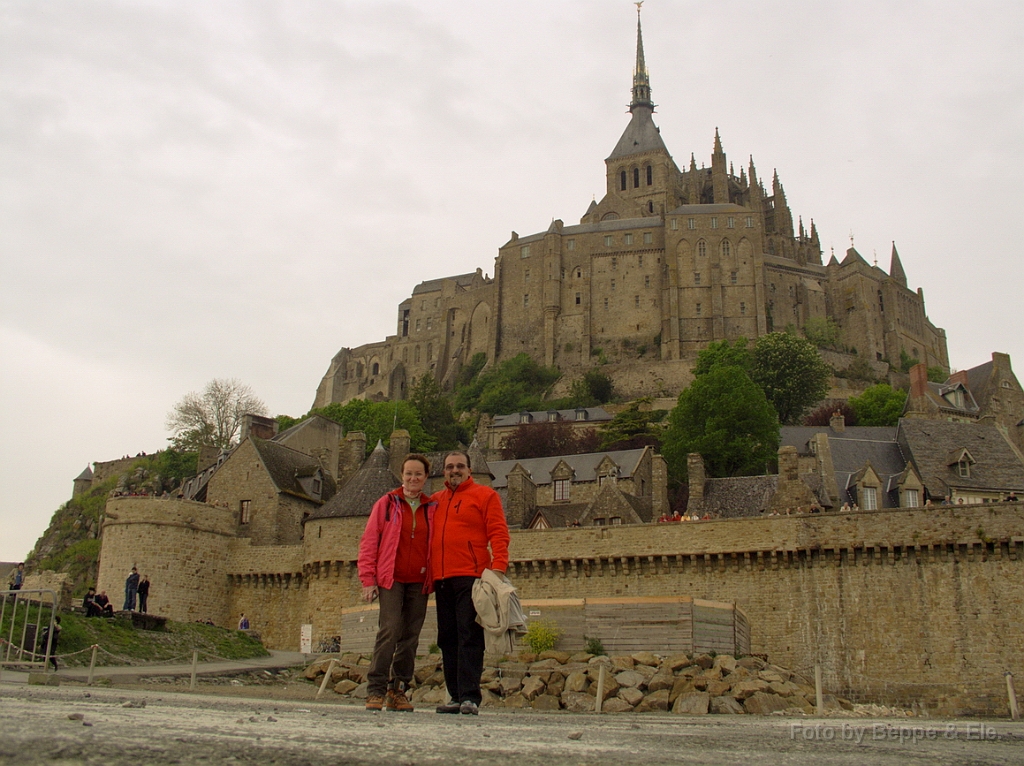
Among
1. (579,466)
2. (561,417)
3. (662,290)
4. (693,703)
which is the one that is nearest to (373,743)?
(693,703)

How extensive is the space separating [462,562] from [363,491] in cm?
3031

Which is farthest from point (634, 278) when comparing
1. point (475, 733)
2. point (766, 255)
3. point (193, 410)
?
point (475, 733)

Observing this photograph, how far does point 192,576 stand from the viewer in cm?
4081

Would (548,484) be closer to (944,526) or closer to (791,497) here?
(791,497)

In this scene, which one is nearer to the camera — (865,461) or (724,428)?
(865,461)

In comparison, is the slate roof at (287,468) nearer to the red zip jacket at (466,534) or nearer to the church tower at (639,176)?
the red zip jacket at (466,534)

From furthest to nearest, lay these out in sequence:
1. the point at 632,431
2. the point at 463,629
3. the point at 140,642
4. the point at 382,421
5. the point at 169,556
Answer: the point at 382,421, the point at 632,431, the point at 169,556, the point at 140,642, the point at 463,629

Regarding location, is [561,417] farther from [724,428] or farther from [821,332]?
[821,332]

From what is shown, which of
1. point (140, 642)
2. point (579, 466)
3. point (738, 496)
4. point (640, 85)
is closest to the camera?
point (140, 642)

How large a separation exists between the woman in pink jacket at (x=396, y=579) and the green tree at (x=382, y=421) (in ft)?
202

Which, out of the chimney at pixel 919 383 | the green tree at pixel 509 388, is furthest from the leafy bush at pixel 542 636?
the green tree at pixel 509 388

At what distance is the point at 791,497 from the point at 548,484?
1863cm

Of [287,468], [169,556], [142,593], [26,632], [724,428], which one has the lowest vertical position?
[26,632]

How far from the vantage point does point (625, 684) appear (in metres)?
25.0
